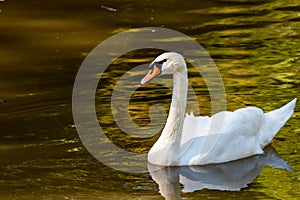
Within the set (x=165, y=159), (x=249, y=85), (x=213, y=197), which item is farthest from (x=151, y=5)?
(x=213, y=197)

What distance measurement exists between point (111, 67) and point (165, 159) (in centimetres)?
393

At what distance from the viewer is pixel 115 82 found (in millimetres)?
11891

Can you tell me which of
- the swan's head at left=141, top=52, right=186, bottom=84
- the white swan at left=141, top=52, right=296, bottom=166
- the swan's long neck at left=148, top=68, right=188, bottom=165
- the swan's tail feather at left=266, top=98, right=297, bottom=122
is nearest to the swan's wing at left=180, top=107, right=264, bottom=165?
the white swan at left=141, top=52, right=296, bottom=166

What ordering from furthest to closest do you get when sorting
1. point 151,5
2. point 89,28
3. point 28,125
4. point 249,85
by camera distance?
point 151,5 < point 89,28 < point 249,85 < point 28,125

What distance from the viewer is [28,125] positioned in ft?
33.5

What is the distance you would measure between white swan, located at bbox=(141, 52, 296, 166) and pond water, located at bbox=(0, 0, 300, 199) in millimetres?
129

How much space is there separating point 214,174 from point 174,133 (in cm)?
62

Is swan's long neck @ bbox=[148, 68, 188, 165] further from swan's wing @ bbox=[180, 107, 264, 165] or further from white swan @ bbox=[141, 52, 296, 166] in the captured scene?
swan's wing @ bbox=[180, 107, 264, 165]

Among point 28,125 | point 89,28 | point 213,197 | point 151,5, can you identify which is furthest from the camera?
point 151,5

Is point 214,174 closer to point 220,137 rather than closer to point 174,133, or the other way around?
point 220,137

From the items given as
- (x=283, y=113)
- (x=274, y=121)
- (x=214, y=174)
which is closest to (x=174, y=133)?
(x=214, y=174)

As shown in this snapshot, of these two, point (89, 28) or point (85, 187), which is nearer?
point (85, 187)

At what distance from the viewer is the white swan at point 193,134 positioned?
356 inches

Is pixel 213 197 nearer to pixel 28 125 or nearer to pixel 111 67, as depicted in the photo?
pixel 28 125
